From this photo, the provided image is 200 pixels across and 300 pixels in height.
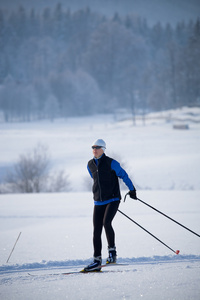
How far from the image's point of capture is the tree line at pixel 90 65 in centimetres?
4069

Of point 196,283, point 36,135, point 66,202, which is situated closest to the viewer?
point 196,283

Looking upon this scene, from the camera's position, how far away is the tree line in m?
40.7

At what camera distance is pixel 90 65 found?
65.2 meters

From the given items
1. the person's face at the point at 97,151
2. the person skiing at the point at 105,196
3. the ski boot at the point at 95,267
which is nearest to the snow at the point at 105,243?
the ski boot at the point at 95,267

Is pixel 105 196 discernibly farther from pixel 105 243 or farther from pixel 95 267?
pixel 105 243

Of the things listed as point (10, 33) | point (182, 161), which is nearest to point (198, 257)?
point (182, 161)

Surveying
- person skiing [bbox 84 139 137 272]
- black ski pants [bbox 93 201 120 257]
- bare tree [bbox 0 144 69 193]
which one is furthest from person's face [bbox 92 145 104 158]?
bare tree [bbox 0 144 69 193]

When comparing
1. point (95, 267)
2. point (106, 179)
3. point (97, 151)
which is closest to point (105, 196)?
point (106, 179)

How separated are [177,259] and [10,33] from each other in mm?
92662

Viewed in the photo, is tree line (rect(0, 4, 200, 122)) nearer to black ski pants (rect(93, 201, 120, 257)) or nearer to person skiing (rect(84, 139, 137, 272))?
person skiing (rect(84, 139, 137, 272))

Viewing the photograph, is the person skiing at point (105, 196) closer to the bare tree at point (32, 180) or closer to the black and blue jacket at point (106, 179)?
the black and blue jacket at point (106, 179)

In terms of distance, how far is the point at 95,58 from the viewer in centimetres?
6544

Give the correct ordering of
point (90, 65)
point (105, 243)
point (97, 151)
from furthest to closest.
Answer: point (90, 65) → point (105, 243) → point (97, 151)

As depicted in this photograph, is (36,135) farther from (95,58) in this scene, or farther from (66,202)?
(95,58)
